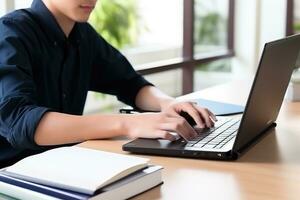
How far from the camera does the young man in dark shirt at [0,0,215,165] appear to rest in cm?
129

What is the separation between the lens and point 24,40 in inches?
59.3

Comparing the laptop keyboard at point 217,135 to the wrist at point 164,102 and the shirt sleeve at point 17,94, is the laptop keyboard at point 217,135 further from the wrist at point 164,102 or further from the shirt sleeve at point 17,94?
the shirt sleeve at point 17,94

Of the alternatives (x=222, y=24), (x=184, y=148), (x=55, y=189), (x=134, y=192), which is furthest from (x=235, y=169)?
(x=222, y=24)

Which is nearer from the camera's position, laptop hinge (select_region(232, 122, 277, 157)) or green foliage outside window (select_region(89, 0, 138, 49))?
laptop hinge (select_region(232, 122, 277, 157))

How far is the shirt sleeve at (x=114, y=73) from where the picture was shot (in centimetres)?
187

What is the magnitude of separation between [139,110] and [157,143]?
1.79 feet

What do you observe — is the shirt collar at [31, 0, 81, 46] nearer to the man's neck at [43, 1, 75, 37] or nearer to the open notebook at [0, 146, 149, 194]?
the man's neck at [43, 1, 75, 37]

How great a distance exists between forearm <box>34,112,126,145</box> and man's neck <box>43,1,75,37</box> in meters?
0.47

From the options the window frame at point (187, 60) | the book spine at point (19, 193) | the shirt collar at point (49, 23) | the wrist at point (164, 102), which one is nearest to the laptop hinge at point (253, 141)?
the wrist at point (164, 102)

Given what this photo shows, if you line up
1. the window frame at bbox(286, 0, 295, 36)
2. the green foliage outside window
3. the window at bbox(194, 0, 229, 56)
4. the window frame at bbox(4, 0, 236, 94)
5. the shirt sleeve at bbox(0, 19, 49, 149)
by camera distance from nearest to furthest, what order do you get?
the shirt sleeve at bbox(0, 19, 49, 149) < the green foliage outside window < the window frame at bbox(4, 0, 236, 94) < the window at bbox(194, 0, 229, 56) < the window frame at bbox(286, 0, 295, 36)

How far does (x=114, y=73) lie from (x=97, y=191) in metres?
1.07

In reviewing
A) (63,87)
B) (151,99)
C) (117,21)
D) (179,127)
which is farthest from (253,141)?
(117,21)

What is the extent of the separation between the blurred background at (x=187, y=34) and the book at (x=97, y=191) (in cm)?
161

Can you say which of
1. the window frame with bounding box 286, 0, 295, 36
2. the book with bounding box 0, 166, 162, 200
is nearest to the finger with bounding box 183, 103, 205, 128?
the book with bounding box 0, 166, 162, 200
